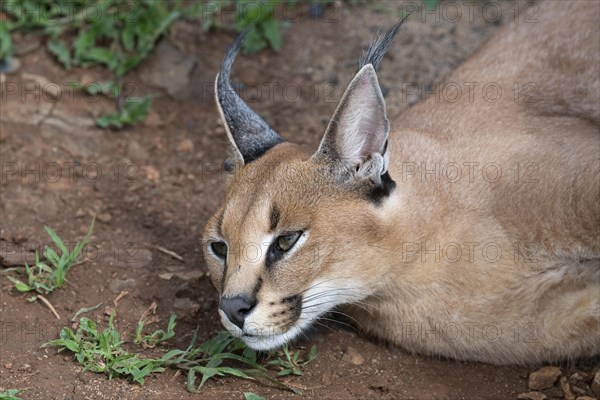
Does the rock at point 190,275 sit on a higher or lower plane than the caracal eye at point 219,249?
lower

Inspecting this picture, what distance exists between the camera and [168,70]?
8.28 metres

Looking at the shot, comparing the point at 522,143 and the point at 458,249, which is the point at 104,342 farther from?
the point at 522,143

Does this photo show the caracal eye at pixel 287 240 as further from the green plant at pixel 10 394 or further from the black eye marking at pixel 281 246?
the green plant at pixel 10 394

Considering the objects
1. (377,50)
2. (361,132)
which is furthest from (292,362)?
(377,50)

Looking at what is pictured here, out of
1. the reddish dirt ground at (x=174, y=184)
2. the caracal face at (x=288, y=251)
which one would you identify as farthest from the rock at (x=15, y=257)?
the caracal face at (x=288, y=251)

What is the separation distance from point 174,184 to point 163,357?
2328mm

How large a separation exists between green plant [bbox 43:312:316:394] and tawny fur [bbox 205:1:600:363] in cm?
36

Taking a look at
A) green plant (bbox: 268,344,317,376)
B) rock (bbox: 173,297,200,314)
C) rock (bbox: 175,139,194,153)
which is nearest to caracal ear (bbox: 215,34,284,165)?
rock (bbox: 173,297,200,314)

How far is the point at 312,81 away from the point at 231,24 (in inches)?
39.3

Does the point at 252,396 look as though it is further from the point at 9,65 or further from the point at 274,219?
the point at 9,65

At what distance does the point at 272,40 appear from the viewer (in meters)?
8.51

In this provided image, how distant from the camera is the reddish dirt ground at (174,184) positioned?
220 inches

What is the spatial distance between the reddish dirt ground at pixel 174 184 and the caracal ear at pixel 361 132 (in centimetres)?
122

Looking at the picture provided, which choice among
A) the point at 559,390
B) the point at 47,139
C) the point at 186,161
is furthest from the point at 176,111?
the point at 559,390
